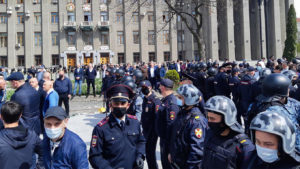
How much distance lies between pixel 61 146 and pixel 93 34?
49344 mm

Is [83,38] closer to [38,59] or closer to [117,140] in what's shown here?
[38,59]

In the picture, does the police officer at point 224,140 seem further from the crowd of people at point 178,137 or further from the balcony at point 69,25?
the balcony at point 69,25

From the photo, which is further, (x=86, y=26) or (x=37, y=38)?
(x=37, y=38)

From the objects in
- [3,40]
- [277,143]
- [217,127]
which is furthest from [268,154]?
[3,40]

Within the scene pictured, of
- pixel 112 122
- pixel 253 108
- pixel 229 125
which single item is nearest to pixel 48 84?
pixel 112 122

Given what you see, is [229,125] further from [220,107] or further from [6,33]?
[6,33]

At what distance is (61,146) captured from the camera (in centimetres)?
324

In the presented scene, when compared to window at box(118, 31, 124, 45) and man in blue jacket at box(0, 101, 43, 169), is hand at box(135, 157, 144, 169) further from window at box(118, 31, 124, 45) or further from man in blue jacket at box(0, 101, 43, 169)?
window at box(118, 31, 124, 45)

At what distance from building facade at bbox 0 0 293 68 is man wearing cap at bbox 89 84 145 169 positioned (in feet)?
150

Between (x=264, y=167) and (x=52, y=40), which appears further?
(x=52, y=40)

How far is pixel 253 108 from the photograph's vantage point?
4.92 m

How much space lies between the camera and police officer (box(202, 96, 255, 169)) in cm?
275

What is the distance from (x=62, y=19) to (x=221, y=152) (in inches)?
2018

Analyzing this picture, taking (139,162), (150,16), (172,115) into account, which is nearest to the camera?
(139,162)
